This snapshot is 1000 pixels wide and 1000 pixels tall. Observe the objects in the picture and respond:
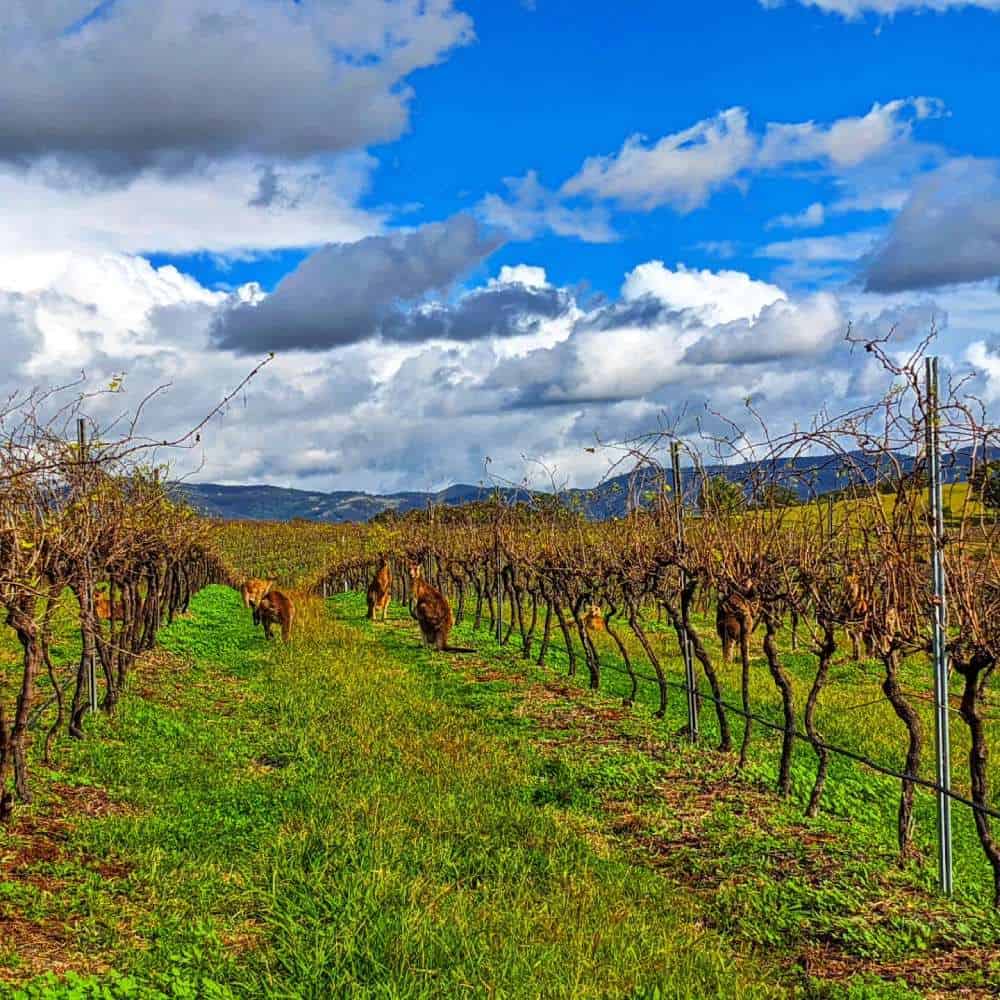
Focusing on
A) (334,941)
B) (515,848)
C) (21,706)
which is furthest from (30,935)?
(515,848)

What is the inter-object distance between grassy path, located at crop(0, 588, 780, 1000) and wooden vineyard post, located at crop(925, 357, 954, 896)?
6.63 feet

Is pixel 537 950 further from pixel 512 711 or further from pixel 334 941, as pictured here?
pixel 512 711

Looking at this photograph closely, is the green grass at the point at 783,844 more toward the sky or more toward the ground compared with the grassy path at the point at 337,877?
more toward the ground

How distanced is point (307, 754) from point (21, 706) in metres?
3.27

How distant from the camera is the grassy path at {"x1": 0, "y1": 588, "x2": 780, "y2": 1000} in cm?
532

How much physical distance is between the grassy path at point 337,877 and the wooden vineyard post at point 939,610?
2021mm

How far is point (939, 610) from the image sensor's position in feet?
22.9

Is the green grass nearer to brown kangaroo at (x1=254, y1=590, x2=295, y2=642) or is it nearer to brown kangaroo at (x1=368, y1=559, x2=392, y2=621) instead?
brown kangaroo at (x1=254, y1=590, x2=295, y2=642)

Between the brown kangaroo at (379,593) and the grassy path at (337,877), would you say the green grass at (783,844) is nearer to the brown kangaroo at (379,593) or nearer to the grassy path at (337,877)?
the grassy path at (337,877)

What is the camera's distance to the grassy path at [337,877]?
17.5 feet

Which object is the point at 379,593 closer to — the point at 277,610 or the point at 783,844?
the point at 277,610

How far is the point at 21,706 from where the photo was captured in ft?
25.8

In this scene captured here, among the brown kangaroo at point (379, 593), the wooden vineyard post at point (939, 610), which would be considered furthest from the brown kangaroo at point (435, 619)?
the wooden vineyard post at point (939, 610)

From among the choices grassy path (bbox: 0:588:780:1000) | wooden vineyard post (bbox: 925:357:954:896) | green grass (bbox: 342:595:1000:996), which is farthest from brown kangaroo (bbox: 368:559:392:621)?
wooden vineyard post (bbox: 925:357:954:896)
